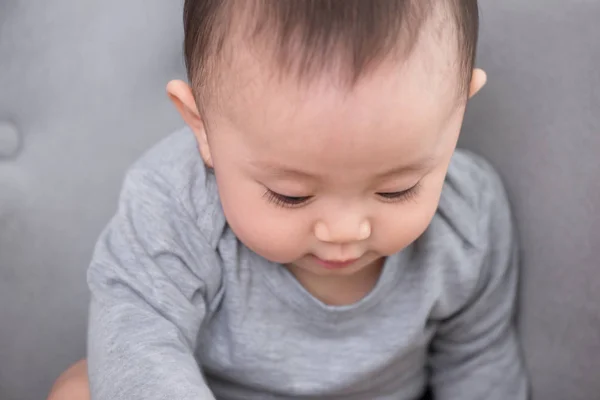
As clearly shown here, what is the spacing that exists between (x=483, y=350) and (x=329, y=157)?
35cm

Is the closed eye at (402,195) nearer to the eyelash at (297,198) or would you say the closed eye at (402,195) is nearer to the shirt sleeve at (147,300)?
the eyelash at (297,198)

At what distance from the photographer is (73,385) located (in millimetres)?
765

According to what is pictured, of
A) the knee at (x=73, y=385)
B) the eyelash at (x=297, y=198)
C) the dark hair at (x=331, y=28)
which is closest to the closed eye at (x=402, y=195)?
the eyelash at (x=297, y=198)

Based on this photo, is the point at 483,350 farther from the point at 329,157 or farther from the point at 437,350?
the point at 329,157

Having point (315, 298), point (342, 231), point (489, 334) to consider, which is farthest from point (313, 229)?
point (489, 334)

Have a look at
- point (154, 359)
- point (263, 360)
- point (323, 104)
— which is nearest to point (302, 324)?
point (263, 360)

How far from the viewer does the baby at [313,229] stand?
50 cm

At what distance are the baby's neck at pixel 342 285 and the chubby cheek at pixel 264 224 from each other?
3.8 inches

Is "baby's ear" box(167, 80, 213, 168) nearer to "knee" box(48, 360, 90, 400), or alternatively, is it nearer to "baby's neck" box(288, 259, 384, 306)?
"baby's neck" box(288, 259, 384, 306)

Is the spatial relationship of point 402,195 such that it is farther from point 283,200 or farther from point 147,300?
point 147,300

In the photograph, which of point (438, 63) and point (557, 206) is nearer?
point (438, 63)

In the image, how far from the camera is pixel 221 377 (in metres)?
0.75

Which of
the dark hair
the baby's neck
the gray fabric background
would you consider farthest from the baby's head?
the gray fabric background

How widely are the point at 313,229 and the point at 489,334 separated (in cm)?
27
